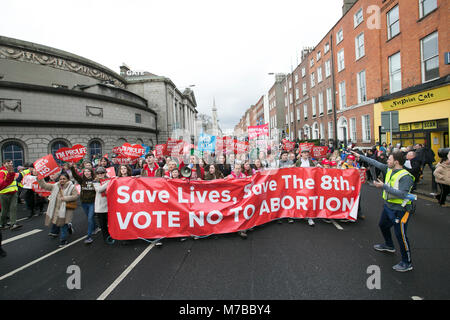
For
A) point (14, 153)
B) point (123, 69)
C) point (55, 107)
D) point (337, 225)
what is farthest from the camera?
point (123, 69)

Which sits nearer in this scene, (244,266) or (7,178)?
(244,266)

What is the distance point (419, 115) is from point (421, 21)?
5.53 meters

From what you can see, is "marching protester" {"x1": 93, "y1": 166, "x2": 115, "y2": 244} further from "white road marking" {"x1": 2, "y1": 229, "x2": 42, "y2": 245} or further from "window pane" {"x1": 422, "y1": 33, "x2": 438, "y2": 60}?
"window pane" {"x1": 422, "y1": 33, "x2": 438, "y2": 60}

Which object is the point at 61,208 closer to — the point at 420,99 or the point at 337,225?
the point at 337,225

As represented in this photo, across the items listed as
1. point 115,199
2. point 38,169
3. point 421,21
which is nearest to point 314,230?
point 115,199

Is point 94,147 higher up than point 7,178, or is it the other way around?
point 94,147

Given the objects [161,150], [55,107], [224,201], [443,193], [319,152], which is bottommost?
[443,193]

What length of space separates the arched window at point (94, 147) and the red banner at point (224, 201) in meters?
18.1

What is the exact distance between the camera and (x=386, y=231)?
3781 millimetres

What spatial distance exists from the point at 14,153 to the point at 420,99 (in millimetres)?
27233

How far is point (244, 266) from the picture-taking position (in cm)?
354

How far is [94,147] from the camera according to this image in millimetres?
19984

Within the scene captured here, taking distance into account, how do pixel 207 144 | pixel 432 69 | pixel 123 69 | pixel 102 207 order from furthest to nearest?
pixel 123 69 → pixel 432 69 → pixel 207 144 → pixel 102 207

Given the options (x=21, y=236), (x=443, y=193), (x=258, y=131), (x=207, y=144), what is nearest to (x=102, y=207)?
(x=21, y=236)
